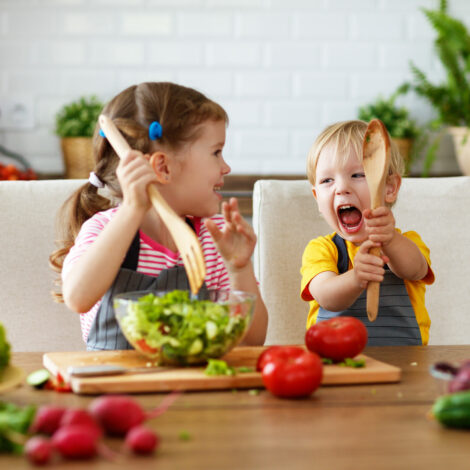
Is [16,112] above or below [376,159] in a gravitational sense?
above

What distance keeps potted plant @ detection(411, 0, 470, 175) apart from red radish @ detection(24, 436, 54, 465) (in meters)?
2.79

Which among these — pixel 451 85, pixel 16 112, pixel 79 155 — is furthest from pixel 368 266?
pixel 16 112

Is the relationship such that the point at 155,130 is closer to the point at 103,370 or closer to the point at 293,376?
the point at 103,370

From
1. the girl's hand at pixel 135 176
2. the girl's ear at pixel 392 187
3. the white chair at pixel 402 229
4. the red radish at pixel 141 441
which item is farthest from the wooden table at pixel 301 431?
the white chair at pixel 402 229

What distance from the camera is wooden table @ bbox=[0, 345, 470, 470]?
2.50ft

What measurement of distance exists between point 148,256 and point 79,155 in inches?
62.4

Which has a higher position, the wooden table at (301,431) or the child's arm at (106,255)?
the child's arm at (106,255)

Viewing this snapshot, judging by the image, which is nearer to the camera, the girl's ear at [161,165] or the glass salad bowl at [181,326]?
the glass salad bowl at [181,326]

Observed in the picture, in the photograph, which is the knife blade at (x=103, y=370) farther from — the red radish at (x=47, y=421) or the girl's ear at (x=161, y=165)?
the girl's ear at (x=161, y=165)

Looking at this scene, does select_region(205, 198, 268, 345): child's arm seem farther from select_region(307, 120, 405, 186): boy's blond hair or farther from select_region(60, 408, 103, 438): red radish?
select_region(60, 408, 103, 438): red radish

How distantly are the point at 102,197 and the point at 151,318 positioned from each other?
2.51 feet

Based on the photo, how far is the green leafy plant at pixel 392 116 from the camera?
3.27 metres

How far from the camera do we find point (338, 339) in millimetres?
1198

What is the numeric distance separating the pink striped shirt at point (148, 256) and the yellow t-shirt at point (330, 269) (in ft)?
0.71
